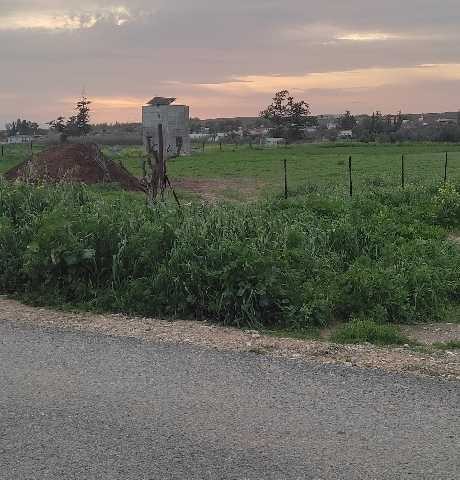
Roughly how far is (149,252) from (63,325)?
1451 mm

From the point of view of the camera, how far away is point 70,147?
920 inches

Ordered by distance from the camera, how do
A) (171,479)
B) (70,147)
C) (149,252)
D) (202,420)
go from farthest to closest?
(70,147)
(149,252)
(202,420)
(171,479)

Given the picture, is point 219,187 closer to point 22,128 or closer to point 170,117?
point 170,117

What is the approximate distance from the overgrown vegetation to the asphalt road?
4.83ft

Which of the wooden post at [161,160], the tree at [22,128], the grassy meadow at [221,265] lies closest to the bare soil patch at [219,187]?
the wooden post at [161,160]

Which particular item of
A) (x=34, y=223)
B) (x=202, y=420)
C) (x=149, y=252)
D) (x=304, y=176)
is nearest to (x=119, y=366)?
(x=202, y=420)

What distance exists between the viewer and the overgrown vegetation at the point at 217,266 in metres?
6.72

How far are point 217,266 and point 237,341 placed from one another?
1.36 m

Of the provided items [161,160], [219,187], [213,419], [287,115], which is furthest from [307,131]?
[213,419]

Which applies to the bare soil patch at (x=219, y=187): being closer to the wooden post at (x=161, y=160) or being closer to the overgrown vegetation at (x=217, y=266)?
the wooden post at (x=161, y=160)

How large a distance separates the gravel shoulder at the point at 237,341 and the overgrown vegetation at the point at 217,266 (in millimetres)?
382

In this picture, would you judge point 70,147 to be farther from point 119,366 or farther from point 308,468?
point 308,468

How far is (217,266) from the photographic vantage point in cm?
692

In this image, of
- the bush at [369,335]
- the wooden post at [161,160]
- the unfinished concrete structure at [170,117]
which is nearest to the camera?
the bush at [369,335]
